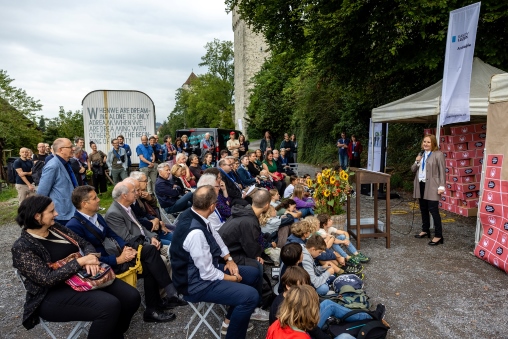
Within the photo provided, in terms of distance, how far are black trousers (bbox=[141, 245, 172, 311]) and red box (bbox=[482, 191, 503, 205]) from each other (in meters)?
4.27

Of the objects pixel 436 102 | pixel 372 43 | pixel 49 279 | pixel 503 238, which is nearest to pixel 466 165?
pixel 436 102

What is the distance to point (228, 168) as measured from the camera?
19.9 feet

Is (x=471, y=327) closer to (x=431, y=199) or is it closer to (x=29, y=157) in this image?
(x=431, y=199)

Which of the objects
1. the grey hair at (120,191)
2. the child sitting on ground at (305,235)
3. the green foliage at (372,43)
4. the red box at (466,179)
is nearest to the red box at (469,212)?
the red box at (466,179)

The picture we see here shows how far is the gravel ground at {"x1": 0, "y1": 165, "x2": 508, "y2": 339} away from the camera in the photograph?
3.07 metres

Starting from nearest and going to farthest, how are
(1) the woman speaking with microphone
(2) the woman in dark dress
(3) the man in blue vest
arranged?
(2) the woman in dark dress < (3) the man in blue vest < (1) the woman speaking with microphone

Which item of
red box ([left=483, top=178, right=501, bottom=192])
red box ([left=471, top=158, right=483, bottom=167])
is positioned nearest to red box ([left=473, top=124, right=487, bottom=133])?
red box ([left=471, top=158, right=483, bottom=167])

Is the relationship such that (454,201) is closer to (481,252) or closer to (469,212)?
(469,212)

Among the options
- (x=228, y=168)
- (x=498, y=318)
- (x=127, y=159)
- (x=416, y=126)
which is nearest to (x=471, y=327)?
(x=498, y=318)

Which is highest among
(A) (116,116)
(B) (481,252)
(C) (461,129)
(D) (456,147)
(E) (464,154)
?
(A) (116,116)

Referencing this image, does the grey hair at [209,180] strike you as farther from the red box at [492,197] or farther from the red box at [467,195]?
the red box at [467,195]

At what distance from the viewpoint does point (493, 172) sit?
4.52 metres

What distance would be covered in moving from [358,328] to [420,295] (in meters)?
1.50

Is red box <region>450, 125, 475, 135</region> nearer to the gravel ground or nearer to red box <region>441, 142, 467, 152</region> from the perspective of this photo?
red box <region>441, 142, 467, 152</region>
